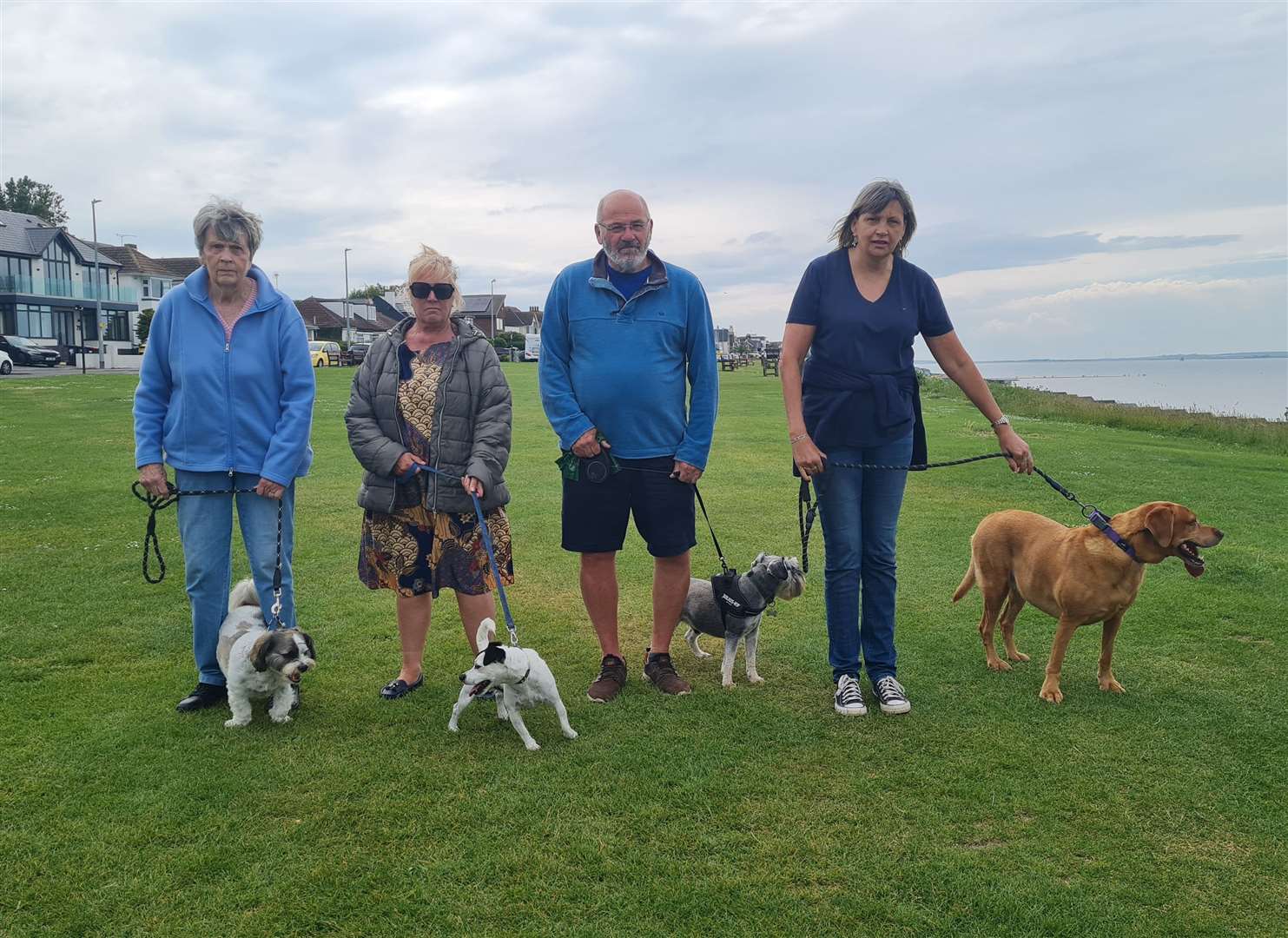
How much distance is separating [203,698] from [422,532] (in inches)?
55.6

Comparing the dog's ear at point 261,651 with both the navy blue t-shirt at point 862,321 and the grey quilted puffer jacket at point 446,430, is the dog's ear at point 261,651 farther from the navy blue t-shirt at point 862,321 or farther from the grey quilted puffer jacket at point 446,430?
the navy blue t-shirt at point 862,321

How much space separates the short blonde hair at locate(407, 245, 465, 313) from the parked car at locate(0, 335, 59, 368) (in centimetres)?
4472

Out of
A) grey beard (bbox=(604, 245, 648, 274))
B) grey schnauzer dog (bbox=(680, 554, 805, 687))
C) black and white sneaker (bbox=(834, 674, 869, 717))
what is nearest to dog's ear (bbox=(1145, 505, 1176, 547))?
black and white sneaker (bbox=(834, 674, 869, 717))

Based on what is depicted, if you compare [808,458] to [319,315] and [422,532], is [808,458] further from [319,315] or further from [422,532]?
[319,315]

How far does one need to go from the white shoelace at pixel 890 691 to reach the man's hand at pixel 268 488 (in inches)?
128

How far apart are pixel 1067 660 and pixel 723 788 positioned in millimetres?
2752

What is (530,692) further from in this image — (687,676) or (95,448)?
(95,448)

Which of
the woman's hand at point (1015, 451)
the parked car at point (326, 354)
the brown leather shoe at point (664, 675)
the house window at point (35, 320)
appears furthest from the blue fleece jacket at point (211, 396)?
the house window at point (35, 320)

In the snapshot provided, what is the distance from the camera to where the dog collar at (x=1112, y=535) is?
4457 mm

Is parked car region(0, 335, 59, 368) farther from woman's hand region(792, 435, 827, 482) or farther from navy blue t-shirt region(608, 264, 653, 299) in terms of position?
woman's hand region(792, 435, 827, 482)

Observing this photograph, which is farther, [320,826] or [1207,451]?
[1207,451]

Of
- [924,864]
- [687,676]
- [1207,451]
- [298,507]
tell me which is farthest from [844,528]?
[1207,451]

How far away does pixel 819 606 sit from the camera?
6332mm

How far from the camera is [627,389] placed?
4449mm
